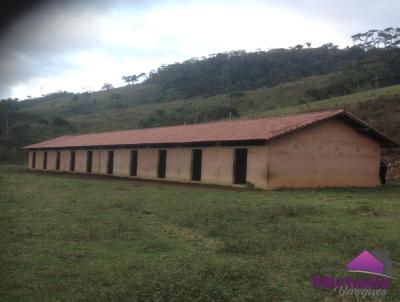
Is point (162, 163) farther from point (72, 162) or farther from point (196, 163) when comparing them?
point (72, 162)

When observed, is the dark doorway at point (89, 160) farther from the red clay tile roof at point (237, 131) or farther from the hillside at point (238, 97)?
the hillside at point (238, 97)

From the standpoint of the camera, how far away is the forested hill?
53250mm

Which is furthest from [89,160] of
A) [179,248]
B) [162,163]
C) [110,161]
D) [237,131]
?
[179,248]

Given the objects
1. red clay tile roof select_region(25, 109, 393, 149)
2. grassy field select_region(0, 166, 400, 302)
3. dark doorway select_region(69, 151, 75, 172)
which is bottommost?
grassy field select_region(0, 166, 400, 302)

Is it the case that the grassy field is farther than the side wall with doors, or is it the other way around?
the side wall with doors

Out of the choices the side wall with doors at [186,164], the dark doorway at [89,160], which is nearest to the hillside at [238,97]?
the side wall with doors at [186,164]

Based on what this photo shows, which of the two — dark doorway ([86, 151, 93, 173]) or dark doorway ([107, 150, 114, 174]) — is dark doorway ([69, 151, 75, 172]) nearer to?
dark doorway ([86, 151, 93, 173])

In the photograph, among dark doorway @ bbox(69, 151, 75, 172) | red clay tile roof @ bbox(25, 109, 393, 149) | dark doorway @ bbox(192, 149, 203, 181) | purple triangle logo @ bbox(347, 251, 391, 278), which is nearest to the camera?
purple triangle logo @ bbox(347, 251, 391, 278)

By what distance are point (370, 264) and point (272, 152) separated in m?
12.9

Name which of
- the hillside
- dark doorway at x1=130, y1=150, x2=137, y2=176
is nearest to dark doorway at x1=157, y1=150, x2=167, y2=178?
dark doorway at x1=130, y1=150, x2=137, y2=176

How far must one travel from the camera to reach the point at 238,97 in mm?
73688

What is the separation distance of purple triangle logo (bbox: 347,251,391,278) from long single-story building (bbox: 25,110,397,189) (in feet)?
39.3

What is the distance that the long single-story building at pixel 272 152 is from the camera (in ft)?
63.7

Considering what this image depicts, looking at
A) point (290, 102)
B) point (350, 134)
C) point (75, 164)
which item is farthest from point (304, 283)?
point (290, 102)
